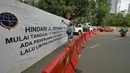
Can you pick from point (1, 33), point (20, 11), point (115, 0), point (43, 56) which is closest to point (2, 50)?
point (1, 33)

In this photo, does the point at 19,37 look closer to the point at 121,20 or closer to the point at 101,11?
the point at 101,11

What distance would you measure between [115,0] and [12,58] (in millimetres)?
135276

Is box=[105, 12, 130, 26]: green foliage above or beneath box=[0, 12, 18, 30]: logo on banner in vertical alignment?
→ above

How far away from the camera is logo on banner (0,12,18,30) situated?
442 centimetres

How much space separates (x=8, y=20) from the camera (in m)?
4.72

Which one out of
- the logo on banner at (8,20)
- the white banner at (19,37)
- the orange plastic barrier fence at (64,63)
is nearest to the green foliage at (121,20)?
the white banner at (19,37)

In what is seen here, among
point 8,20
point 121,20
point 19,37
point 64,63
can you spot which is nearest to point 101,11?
point 121,20

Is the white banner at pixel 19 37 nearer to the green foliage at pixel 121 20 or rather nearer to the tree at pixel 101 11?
the tree at pixel 101 11

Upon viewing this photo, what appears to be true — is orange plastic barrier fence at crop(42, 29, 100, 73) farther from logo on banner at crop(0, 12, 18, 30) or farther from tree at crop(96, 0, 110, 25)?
tree at crop(96, 0, 110, 25)

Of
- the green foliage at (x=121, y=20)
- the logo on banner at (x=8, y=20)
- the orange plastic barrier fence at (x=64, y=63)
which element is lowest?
the orange plastic barrier fence at (x=64, y=63)

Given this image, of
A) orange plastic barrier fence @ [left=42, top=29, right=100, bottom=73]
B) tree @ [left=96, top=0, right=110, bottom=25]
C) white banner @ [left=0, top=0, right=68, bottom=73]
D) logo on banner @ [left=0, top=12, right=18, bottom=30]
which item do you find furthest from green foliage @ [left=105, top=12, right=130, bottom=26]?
logo on banner @ [left=0, top=12, right=18, bottom=30]

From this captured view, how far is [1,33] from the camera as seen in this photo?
4281 mm

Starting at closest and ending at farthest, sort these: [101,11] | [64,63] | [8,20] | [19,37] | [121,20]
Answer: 1. [64,63]
2. [8,20]
3. [19,37]
4. [101,11]
5. [121,20]

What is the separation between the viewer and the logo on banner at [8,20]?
14.5 ft
